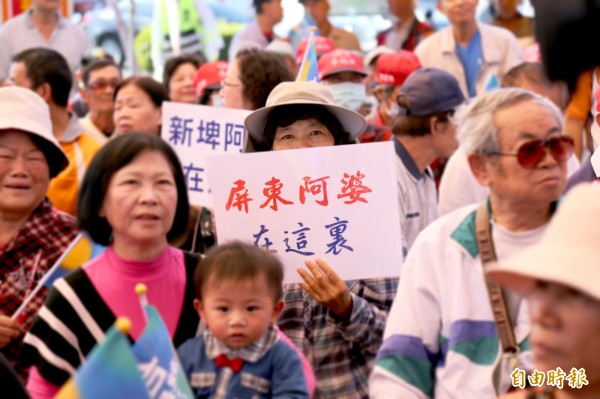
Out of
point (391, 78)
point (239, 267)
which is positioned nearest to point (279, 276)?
point (239, 267)

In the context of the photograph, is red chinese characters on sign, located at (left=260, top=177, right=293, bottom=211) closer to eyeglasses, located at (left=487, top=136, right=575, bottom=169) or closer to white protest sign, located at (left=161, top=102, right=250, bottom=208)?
eyeglasses, located at (left=487, top=136, right=575, bottom=169)

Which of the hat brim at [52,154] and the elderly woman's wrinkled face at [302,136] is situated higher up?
the hat brim at [52,154]

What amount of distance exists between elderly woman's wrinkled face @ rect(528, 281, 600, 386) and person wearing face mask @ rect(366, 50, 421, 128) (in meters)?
6.53

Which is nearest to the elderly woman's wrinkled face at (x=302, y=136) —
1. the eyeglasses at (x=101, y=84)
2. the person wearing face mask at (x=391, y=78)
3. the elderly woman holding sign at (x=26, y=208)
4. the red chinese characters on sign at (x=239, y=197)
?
the red chinese characters on sign at (x=239, y=197)

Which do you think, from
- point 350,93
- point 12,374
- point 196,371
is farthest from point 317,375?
point 350,93

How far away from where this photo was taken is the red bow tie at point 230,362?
425 cm

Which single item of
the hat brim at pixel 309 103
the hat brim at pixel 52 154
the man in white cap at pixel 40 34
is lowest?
the hat brim at pixel 309 103

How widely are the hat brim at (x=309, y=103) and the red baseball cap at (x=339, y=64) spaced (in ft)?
12.4

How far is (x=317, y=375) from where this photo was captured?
16.5 ft

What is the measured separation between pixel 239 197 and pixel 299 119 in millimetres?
409

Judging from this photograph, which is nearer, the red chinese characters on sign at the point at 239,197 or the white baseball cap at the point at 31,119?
the red chinese characters on sign at the point at 239,197

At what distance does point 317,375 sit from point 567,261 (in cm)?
256

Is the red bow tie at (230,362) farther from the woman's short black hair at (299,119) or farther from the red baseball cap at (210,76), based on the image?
the red baseball cap at (210,76)

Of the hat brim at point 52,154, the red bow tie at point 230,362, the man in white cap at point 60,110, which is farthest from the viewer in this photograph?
the man in white cap at point 60,110
